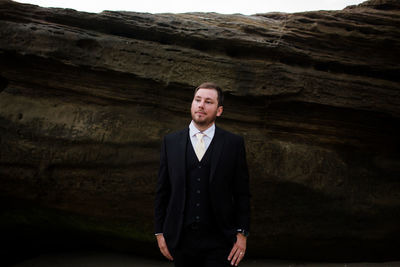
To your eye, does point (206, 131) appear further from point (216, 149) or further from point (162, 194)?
point (162, 194)

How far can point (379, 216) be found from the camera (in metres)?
4.80

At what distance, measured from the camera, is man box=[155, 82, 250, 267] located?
2207mm

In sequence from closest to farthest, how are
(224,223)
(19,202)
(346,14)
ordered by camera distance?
(224,223) → (19,202) → (346,14)

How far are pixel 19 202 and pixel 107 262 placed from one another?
1567mm

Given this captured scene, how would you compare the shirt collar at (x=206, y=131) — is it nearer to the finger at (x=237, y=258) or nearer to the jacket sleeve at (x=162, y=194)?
the jacket sleeve at (x=162, y=194)

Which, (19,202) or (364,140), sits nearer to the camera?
(19,202)

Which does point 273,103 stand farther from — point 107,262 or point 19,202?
point 19,202

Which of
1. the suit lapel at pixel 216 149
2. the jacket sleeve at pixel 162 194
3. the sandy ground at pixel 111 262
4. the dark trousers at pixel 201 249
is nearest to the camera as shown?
the dark trousers at pixel 201 249

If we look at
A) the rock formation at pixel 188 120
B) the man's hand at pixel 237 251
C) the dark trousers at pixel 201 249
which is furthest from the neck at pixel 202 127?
the rock formation at pixel 188 120

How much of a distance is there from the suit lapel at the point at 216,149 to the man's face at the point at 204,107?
0.39ft

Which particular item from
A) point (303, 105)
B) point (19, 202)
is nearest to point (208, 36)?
point (303, 105)

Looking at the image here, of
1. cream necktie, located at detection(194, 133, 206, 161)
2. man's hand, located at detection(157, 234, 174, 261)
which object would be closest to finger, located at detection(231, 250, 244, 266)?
man's hand, located at detection(157, 234, 174, 261)

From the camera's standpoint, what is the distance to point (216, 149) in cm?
235

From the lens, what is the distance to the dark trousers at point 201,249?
218cm
